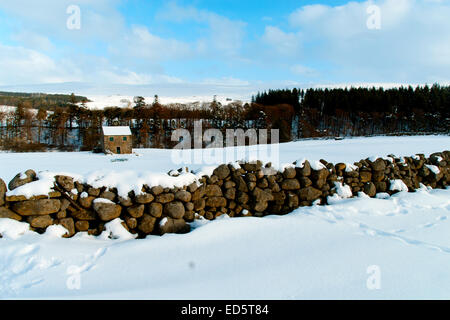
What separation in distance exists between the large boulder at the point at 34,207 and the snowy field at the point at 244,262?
25 cm

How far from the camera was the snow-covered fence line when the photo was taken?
14.6ft

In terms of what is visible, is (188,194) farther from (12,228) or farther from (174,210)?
(12,228)

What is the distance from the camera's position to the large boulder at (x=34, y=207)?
14.2 feet

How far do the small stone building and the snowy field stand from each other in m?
30.0

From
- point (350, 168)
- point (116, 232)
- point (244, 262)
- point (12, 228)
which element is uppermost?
point (350, 168)

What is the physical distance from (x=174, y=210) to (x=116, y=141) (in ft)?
99.4

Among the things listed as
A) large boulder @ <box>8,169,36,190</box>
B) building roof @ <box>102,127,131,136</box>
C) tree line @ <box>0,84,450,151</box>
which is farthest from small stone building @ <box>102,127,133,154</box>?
large boulder @ <box>8,169,36,190</box>

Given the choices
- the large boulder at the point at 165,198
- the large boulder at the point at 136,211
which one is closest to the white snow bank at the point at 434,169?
the large boulder at the point at 165,198

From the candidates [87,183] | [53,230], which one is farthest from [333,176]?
[53,230]

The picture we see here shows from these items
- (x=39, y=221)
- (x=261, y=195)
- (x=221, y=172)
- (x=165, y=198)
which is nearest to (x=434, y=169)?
(x=261, y=195)

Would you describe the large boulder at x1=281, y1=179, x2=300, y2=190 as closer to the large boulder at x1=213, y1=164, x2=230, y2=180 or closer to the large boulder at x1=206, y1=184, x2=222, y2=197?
the large boulder at x1=213, y1=164, x2=230, y2=180

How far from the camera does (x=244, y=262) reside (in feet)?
12.2

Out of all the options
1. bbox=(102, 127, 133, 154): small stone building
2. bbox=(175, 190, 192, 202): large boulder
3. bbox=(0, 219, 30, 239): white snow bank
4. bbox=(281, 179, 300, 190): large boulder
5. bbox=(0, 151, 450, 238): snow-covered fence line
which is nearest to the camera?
bbox=(0, 219, 30, 239): white snow bank

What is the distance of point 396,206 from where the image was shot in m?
6.18
